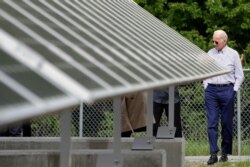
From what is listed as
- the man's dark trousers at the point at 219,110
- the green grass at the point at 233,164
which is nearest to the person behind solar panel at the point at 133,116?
the man's dark trousers at the point at 219,110

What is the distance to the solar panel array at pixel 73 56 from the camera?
232cm

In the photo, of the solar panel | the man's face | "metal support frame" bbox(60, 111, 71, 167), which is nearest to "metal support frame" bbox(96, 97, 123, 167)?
"metal support frame" bbox(60, 111, 71, 167)

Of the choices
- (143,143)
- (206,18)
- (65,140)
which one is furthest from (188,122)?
(65,140)

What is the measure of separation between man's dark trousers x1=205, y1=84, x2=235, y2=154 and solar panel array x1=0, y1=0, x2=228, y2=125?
7128 millimetres

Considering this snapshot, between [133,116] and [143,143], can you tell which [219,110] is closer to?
[133,116]

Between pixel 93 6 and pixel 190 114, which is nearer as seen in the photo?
pixel 93 6

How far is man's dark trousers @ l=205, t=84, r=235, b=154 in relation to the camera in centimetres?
1188

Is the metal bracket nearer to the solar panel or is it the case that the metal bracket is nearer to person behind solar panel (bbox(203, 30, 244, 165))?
person behind solar panel (bbox(203, 30, 244, 165))

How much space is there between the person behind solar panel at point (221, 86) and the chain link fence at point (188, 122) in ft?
6.29

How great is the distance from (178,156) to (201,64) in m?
2.54

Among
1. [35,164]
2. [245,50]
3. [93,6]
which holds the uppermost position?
[245,50]

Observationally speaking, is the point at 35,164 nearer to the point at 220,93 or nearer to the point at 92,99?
the point at 92,99

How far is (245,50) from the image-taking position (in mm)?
21047

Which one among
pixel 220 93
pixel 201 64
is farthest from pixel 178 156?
pixel 220 93
